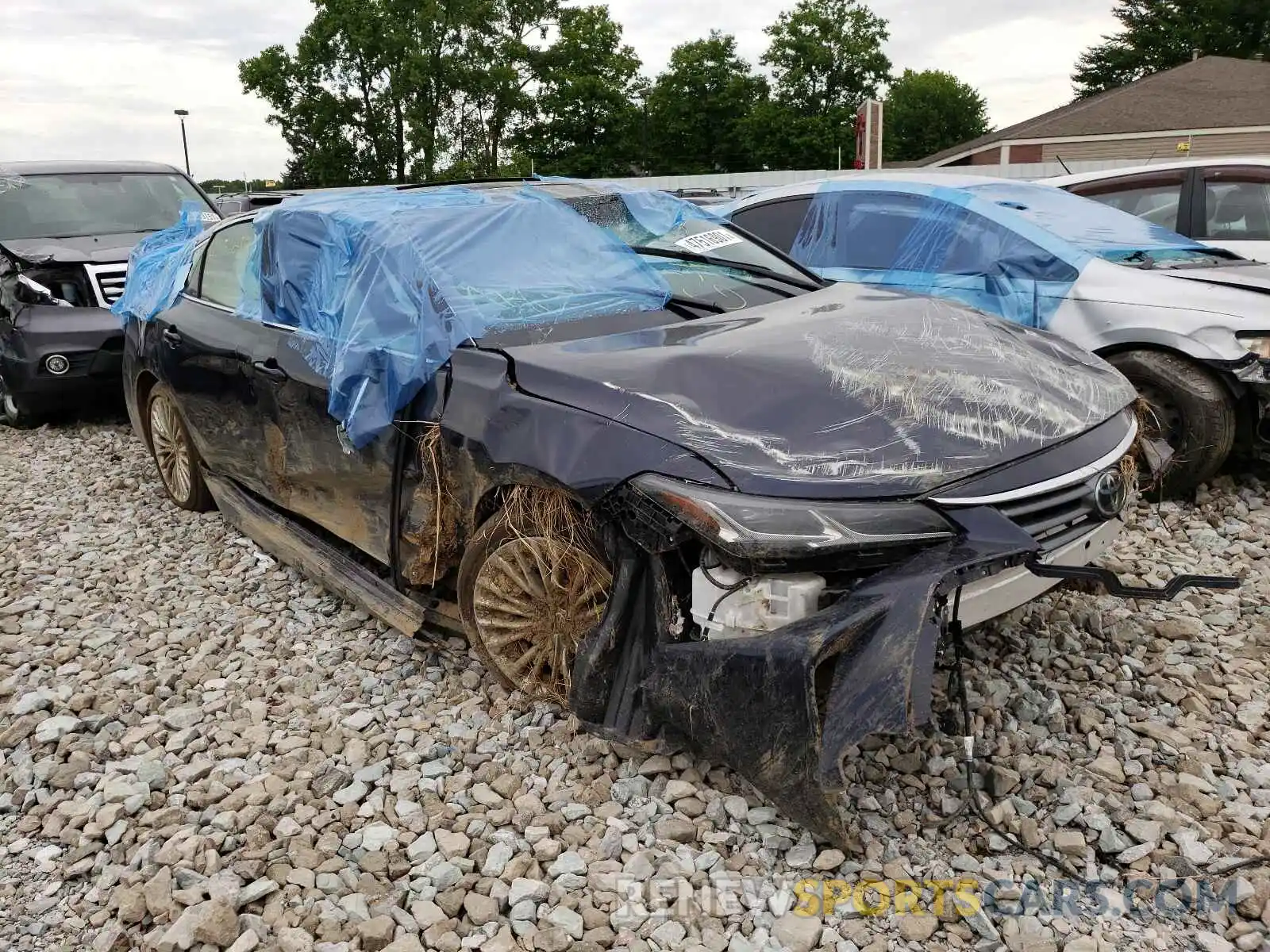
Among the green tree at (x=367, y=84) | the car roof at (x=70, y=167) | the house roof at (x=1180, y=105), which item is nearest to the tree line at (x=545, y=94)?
the green tree at (x=367, y=84)

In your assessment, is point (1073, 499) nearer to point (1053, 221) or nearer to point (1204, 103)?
point (1053, 221)

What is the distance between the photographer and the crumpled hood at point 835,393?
99.3 inches

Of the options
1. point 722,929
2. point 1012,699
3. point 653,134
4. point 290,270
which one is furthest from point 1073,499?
point 653,134

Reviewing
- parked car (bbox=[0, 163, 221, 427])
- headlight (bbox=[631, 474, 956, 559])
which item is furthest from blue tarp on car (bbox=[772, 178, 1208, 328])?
parked car (bbox=[0, 163, 221, 427])

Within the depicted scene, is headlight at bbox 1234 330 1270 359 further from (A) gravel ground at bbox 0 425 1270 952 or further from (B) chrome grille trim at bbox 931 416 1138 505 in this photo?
(B) chrome grille trim at bbox 931 416 1138 505

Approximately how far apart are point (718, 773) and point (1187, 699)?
1.55 metres

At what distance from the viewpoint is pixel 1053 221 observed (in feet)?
19.4

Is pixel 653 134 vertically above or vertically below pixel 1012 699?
above

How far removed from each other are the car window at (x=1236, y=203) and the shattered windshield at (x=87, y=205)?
7211 millimetres

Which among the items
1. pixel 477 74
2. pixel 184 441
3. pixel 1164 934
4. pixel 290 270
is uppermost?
pixel 477 74

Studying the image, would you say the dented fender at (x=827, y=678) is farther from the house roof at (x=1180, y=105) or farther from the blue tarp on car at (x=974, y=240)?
the house roof at (x=1180, y=105)

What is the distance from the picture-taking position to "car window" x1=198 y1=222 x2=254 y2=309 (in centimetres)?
445

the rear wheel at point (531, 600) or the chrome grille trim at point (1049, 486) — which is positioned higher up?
the chrome grille trim at point (1049, 486)

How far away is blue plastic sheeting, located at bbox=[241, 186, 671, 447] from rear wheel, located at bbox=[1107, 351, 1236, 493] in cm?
276
